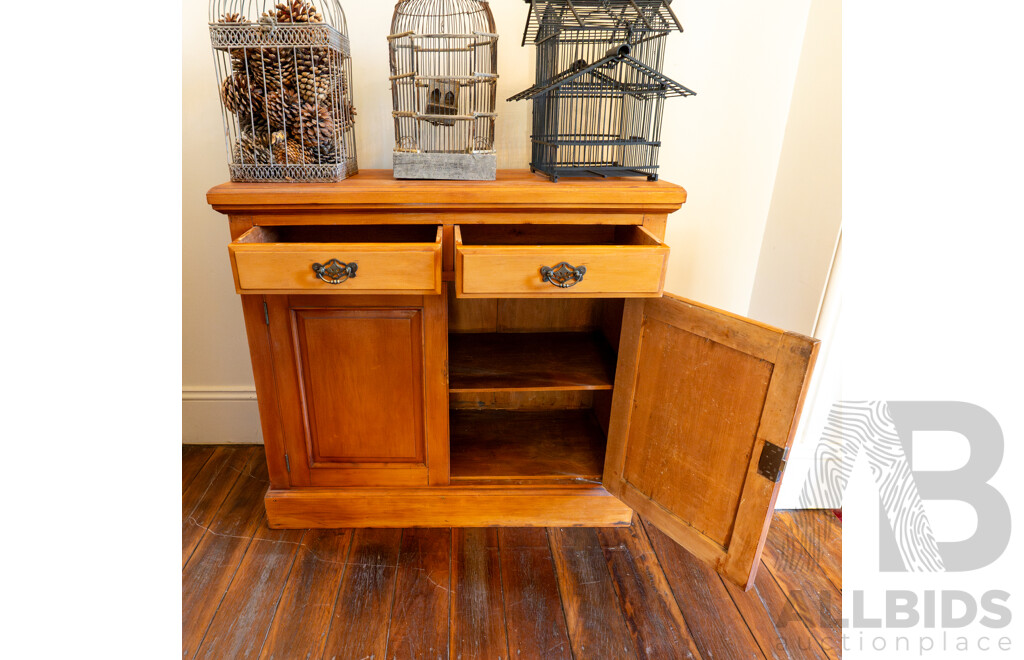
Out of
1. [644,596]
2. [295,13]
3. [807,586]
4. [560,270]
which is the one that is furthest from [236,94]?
[807,586]

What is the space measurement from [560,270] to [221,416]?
134cm

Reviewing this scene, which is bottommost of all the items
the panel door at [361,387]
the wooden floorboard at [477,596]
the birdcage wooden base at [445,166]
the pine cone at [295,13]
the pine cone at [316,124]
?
the wooden floorboard at [477,596]

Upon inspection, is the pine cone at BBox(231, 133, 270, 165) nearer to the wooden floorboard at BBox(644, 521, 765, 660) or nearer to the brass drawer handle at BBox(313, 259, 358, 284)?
the brass drawer handle at BBox(313, 259, 358, 284)

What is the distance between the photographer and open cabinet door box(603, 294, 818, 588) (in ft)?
3.33

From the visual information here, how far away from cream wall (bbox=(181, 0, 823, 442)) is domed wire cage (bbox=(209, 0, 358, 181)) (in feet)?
0.75

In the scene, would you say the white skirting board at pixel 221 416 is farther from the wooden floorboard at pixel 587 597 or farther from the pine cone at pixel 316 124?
the wooden floorboard at pixel 587 597

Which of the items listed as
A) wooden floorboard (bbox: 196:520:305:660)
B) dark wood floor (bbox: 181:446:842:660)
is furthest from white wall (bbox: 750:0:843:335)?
wooden floorboard (bbox: 196:520:305:660)

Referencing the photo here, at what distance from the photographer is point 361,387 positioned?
1.31 metres

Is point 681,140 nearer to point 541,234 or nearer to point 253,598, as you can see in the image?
point 541,234

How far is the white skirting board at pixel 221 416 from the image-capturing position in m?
1.75

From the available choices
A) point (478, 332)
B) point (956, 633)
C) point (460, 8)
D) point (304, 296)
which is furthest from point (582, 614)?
point (460, 8)

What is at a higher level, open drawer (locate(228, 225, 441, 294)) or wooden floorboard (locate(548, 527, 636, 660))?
open drawer (locate(228, 225, 441, 294))

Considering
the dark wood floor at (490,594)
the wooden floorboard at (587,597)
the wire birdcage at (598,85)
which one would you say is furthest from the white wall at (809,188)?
the wooden floorboard at (587,597)

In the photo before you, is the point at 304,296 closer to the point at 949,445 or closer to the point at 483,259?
the point at 483,259
